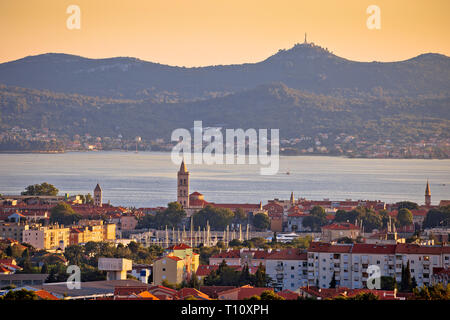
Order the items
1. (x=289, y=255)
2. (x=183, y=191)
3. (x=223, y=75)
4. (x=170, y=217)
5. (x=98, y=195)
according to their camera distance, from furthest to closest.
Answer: (x=223, y=75) < (x=98, y=195) < (x=183, y=191) < (x=170, y=217) < (x=289, y=255)

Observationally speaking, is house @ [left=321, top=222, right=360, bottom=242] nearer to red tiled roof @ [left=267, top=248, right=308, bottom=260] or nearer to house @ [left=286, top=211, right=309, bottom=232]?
house @ [left=286, top=211, right=309, bottom=232]

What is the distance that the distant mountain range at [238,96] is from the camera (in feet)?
355

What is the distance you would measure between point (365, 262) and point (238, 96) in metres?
106

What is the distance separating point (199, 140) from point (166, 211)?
73.5 meters

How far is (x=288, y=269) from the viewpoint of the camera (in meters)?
17.6

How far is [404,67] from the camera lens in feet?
403

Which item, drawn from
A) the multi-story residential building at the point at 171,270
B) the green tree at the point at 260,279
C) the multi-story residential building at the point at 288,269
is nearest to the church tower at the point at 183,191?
the multi-story residential building at the point at 288,269

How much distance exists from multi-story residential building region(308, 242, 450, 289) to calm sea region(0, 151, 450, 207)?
26417 millimetres

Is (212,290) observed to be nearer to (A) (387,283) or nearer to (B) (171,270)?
(A) (387,283)

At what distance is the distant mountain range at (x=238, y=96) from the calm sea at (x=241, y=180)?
49.1ft

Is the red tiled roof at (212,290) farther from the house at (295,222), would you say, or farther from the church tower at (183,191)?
the church tower at (183,191)

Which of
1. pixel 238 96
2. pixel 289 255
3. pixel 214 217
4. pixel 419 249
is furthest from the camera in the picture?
pixel 238 96

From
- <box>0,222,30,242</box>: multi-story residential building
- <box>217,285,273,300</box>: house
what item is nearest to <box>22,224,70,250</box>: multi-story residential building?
<box>0,222,30,242</box>: multi-story residential building

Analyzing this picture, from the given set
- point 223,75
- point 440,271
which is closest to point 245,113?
point 223,75
